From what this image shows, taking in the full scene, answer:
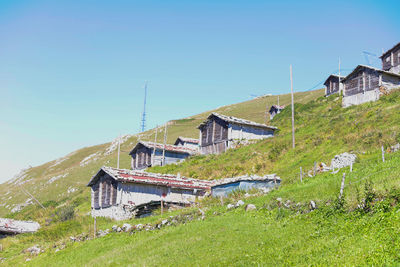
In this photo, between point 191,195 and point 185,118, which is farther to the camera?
point 185,118

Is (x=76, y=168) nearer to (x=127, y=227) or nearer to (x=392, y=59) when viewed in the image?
(x=392, y=59)

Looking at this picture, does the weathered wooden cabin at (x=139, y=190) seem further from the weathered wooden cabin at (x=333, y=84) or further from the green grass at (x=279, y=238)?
the weathered wooden cabin at (x=333, y=84)

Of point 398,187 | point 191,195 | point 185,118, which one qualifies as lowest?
point 191,195

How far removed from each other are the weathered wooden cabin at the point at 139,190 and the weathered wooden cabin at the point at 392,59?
4030 cm

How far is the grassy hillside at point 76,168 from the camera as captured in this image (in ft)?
229

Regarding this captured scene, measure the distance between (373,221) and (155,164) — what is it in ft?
159

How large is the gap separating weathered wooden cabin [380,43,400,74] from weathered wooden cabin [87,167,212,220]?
40303 millimetres

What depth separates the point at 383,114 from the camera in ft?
124

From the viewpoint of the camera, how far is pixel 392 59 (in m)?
61.4

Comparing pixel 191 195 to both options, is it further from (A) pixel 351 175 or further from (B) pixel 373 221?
(B) pixel 373 221

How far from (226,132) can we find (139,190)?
69.1 ft

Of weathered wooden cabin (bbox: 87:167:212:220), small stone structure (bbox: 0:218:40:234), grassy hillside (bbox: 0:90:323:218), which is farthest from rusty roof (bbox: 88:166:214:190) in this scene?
grassy hillside (bbox: 0:90:323:218)

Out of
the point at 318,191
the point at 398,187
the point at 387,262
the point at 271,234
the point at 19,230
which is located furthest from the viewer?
the point at 19,230

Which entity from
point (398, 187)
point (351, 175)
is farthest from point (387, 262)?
point (351, 175)
